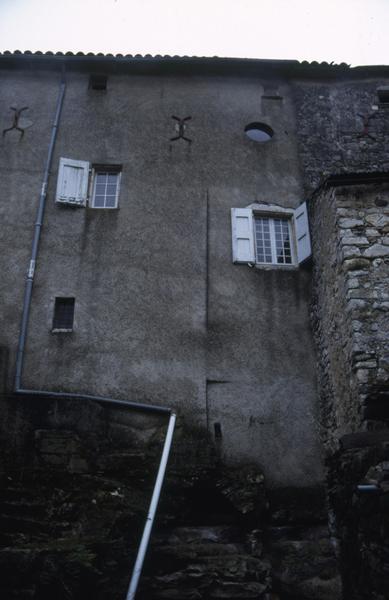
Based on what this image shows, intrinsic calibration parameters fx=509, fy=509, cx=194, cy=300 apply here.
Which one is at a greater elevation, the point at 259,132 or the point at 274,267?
the point at 259,132

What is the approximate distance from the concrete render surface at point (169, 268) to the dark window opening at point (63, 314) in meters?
0.15

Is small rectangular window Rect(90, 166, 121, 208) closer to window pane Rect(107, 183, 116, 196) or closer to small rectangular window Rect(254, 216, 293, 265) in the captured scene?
window pane Rect(107, 183, 116, 196)

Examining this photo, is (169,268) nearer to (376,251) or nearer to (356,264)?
(356,264)

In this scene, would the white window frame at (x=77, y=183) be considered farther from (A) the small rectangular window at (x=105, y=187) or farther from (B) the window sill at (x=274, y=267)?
(B) the window sill at (x=274, y=267)

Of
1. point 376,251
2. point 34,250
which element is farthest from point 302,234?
point 34,250

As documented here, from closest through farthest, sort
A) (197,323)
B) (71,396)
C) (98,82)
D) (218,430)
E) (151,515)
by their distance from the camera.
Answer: (151,515) → (71,396) → (218,430) → (197,323) → (98,82)

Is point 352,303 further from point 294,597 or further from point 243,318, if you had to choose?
point 294,597

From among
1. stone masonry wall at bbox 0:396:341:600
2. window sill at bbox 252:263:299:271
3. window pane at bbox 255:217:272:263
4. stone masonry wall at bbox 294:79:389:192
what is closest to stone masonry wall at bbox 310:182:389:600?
window sill at bbox 252:263:299:271

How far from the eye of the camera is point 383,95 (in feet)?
39.4

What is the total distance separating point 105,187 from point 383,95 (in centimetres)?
693

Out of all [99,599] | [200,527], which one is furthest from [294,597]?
[99,599]

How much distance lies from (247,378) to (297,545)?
2693 mm

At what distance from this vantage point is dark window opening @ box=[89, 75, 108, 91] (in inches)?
458

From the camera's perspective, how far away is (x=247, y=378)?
8.86 metres
